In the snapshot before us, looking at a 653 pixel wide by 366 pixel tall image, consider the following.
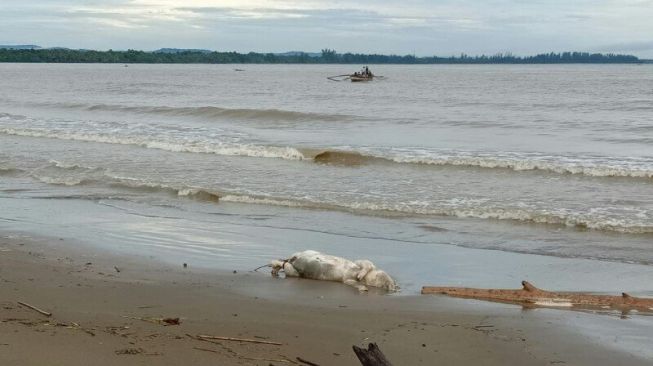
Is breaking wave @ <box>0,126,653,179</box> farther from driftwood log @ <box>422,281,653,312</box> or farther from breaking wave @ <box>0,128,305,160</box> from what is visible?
driftwood log @ <box>422,281,653,312</box>

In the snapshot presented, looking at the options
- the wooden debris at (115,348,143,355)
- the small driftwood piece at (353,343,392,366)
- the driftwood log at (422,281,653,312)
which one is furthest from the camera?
the driftwood log at (422,281,653,312)

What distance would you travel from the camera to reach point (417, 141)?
24969 millimetres

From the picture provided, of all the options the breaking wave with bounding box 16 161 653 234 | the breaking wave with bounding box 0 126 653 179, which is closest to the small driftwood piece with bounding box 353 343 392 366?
the breaking wave with bounding box 16 161 653 234

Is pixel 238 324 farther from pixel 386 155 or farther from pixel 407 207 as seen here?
pixel 386 155

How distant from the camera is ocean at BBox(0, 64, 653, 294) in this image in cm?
1011

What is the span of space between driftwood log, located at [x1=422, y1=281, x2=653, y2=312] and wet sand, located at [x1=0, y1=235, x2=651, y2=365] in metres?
0.29

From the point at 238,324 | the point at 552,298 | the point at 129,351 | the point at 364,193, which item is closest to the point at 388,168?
the point at 364,193

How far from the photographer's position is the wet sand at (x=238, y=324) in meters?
5.74

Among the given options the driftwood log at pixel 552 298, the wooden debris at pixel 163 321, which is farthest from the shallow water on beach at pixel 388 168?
the wooden debris at pixel 163 321

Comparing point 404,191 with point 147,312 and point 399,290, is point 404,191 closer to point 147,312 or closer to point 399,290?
point 399,290

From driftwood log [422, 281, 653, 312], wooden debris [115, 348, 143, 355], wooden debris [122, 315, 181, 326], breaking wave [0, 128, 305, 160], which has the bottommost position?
breaking wave [0, 128, 305, 160]

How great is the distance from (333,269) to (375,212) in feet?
15.4

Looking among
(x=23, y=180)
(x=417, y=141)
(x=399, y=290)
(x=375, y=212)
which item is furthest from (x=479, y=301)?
(x=417, y=141)

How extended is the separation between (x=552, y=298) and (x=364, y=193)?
7596 millimetres
